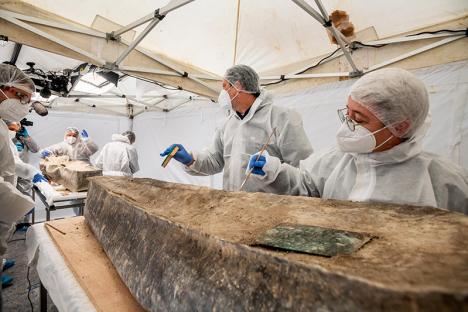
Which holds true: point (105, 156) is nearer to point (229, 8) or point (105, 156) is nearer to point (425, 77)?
point (229, 8)

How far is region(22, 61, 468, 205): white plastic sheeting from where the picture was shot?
7.55ft

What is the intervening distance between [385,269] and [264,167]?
101cm

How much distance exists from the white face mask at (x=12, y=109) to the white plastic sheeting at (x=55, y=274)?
988 mm

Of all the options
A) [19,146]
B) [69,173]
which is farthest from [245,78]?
[19,146]

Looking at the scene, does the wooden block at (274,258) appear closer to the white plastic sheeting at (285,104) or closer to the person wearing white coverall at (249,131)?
the person wearing white coverall at (249,131)

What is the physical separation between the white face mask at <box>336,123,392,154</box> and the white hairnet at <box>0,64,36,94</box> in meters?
2.51

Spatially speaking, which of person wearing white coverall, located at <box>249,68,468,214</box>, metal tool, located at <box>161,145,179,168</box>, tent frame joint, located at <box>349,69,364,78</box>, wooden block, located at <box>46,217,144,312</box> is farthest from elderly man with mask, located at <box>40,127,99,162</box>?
person wearing white coverall, located at <box>249,68,468,214</box>

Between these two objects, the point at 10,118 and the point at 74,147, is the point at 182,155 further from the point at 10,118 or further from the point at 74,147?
the point at 74,147

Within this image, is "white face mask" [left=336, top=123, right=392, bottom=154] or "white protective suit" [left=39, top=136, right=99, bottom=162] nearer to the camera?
"white face mask" [left=336, top=123, right=392, bottom=154]

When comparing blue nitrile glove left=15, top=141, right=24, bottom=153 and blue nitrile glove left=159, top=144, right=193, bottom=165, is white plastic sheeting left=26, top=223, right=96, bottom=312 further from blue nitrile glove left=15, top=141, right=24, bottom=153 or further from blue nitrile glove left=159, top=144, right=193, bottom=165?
blue nitrile glove left=15, top=141, right=24, bottom=153

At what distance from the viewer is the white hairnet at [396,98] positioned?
1045 millimetres

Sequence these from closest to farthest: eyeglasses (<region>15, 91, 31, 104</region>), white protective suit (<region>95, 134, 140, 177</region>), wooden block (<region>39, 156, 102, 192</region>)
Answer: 1. eyeglasses (<region>15, 91, 31, 104</region>)
2. wooden block (<region>39, 156, 102, 192</region>)
3. white protective suit (<region>95, 134, 140, 177</region>)

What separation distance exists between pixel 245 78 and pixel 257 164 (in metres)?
0.85

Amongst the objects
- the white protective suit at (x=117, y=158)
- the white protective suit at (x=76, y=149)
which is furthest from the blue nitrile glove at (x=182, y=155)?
the white protective suit at (x=76, y=149)
